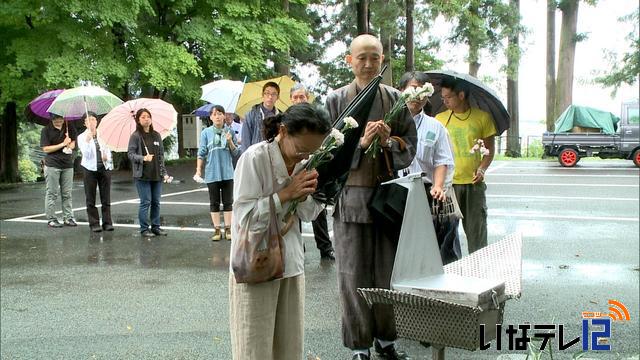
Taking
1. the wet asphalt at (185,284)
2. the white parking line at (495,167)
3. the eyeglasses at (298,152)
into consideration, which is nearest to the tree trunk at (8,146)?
the wet asphalt at (185,284)

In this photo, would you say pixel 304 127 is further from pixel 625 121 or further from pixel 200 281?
pixel 625 121

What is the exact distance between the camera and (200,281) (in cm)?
634

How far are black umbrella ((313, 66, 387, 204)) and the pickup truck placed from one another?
1970 cm

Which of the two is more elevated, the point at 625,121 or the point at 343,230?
the point at 625,121

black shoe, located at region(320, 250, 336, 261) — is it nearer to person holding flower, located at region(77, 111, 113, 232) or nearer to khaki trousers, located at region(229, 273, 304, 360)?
person holding flower, located at region(77, 111, 113, 232)

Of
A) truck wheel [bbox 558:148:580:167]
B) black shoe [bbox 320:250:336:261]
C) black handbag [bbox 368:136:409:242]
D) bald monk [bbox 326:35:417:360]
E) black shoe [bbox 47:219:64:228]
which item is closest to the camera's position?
black handbag [bbox 368:136:409:242]

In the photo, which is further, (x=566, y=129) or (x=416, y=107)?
(x=566, y=129)

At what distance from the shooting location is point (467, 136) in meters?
5.08

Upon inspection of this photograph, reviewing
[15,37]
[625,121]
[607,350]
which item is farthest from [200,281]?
[625,121]

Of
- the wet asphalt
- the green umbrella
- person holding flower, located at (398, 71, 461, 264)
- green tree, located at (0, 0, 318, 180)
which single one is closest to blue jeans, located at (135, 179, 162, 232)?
the wet asphalt

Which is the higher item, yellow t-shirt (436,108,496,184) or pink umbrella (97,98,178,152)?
pink umbrella (97,98,178,152)

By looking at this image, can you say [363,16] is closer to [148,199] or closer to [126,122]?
[126,122]

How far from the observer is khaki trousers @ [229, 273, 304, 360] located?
262cm

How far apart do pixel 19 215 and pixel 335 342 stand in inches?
346
